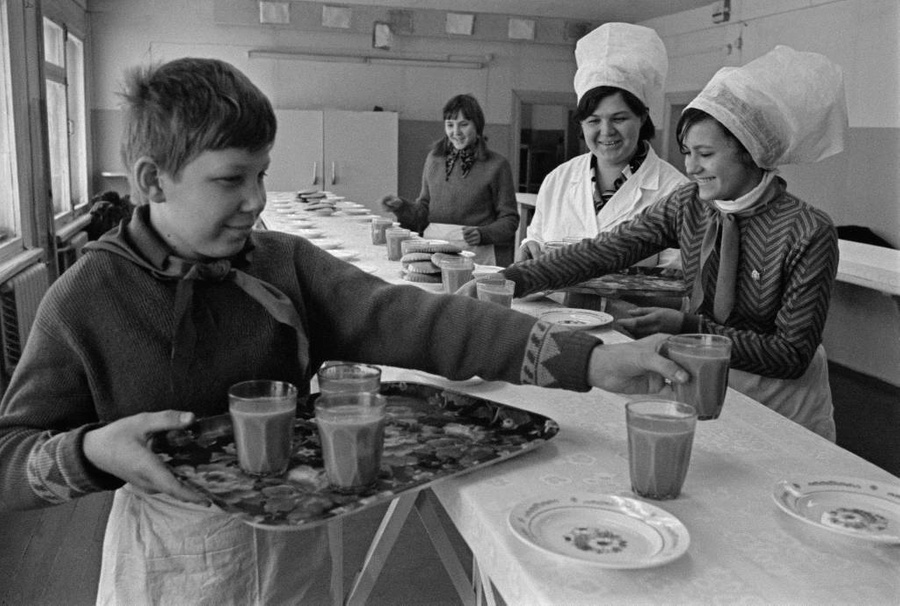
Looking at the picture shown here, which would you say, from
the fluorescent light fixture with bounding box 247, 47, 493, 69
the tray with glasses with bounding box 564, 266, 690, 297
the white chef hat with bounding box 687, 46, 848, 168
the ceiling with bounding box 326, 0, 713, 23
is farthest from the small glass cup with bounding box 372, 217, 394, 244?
the fluorescent light fixture with bounding box 247, 47, 493, 69

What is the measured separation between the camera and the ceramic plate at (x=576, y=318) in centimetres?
209

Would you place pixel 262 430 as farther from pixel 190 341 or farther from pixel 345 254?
pixel 345 254

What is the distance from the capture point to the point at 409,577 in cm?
261

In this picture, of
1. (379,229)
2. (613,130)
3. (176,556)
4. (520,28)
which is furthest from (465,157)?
(520,28)

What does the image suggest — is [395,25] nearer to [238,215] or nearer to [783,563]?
[238,215]

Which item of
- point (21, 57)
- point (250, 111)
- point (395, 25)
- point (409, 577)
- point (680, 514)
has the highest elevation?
point (395, 25)

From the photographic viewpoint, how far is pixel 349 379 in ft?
4.32

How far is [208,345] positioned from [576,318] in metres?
1.08

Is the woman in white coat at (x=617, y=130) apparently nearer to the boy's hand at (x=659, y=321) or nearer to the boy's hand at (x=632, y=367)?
the boy's hand at (x=659, y=321)

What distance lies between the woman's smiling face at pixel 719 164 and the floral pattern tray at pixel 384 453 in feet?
3.47

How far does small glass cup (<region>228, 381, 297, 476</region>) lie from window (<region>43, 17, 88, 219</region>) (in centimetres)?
552

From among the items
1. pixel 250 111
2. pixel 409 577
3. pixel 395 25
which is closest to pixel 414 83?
pixel 395 25

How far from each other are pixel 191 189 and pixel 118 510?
1.77 ft

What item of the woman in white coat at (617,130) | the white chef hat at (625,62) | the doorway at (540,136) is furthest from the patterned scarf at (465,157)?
the doorway at (540,136)
